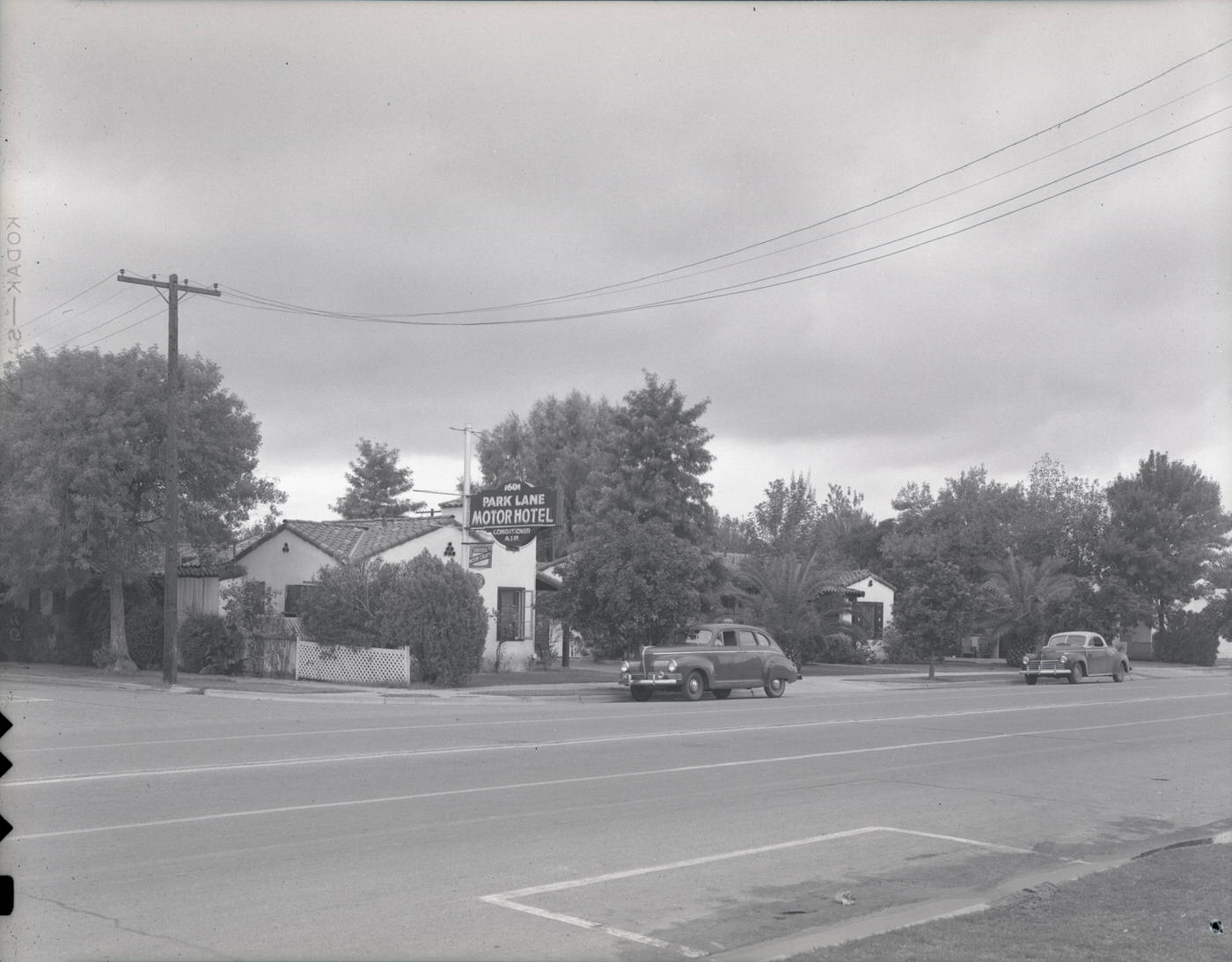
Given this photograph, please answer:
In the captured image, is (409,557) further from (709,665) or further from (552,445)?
(552,445)

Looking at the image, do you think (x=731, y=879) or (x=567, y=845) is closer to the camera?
(x=731, y=879)

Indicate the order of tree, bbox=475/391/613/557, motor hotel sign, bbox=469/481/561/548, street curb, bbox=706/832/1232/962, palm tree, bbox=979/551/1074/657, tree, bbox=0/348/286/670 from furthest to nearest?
tree, bbox=475/391/613/557 → palm tree, bbox=979/551/1074/657 → motor hotel sign, bbox=469/481/561/548 → tree, bbox=0/348/286/670 → street curb, bbox=706/832/1232/962

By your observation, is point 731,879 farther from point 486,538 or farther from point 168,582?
point 486,538

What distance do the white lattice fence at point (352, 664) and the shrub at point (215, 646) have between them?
2734 millimetres

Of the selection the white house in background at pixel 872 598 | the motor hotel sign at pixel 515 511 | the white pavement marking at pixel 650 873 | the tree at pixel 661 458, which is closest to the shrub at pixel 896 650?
the white house in background at pixel 872 598

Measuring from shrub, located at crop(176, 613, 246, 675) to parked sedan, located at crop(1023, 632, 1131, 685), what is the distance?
25805 millimetres

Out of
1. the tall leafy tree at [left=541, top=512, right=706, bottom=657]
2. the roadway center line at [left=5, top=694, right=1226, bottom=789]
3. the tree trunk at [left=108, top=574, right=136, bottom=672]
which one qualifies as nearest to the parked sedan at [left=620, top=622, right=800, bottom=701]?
the tall leafy tree at [left=541, top=512, right=706, bottom=657]

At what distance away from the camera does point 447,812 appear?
36.6 feet

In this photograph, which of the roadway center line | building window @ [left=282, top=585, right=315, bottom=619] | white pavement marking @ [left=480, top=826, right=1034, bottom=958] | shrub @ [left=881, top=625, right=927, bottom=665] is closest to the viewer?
white pavement marking @ [left=480, top=826, right=1034, bottom=958]

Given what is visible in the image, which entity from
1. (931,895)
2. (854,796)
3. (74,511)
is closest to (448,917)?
(931,895)

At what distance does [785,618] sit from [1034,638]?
1616 cm

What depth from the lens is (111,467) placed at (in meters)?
32.1

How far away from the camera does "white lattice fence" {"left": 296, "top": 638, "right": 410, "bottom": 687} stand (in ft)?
99.1

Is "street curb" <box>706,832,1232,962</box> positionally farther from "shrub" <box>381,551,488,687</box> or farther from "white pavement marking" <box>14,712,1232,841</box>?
"shrub" <box>381,551,488,687</box>
